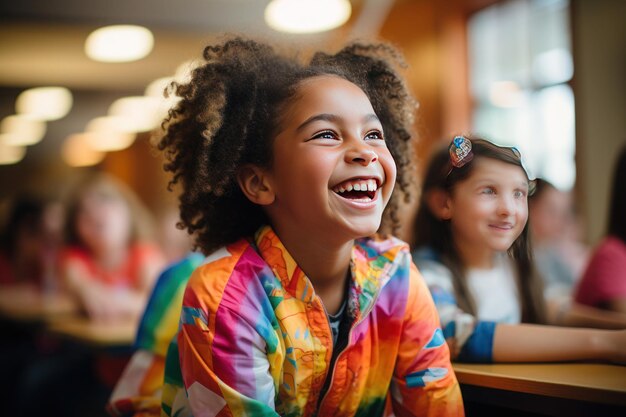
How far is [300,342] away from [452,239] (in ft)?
1.16

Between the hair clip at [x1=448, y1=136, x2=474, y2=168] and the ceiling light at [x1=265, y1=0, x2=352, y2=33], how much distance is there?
6.94 ft

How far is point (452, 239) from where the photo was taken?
1.20 metres

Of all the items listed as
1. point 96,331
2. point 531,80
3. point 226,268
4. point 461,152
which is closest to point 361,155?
point 461,152

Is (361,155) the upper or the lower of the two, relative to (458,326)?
upper

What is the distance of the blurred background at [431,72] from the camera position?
13.0 feet

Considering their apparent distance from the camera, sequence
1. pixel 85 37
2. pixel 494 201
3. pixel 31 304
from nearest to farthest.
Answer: pixel 494 201 < pixel 31 304 < pixel 85 37

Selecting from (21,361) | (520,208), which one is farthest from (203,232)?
(21,361)

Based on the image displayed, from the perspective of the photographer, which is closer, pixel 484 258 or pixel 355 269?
pixel 355 269

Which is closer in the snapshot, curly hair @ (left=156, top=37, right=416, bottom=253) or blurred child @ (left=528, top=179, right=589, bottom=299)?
curly hair @ (left=156, top=37, right=416, bottom=253)

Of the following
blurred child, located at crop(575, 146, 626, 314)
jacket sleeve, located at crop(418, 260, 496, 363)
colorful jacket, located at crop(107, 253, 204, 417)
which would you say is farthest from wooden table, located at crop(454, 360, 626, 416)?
blurred child, located at crop(575, 146, 626, 314)

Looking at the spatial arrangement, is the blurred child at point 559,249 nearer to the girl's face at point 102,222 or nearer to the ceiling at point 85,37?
the ceiling at point 85,37

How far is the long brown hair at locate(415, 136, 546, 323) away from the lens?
104cm

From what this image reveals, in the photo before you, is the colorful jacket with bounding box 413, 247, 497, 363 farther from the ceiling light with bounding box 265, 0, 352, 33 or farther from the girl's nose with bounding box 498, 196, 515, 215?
the ceiling light with bounding box 265, 0, 352, 33

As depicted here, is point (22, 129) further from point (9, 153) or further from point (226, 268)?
point (226, 268)
